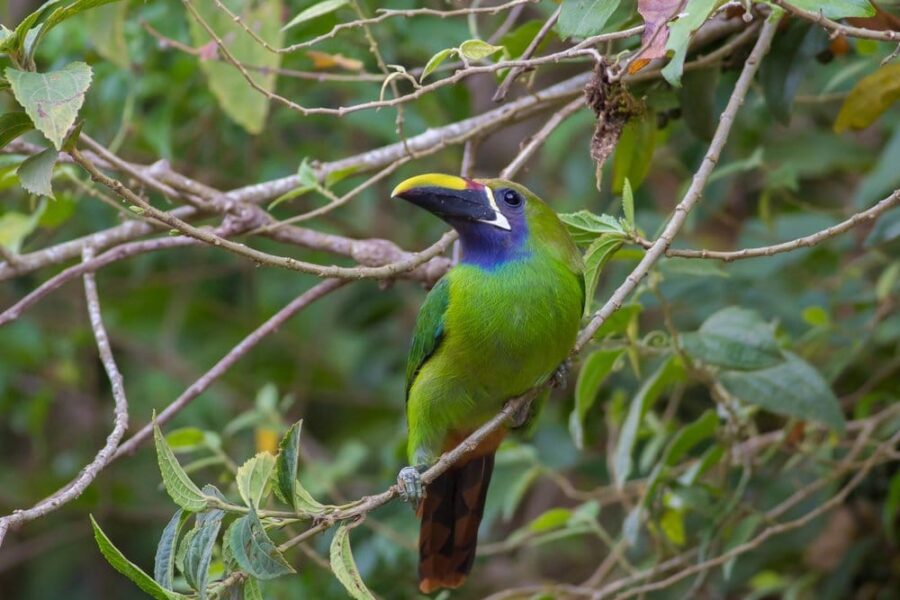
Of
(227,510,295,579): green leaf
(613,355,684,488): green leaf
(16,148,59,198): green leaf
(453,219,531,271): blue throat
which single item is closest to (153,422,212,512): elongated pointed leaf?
(227,510,295,579): green leaf

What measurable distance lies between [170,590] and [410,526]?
2.03 metres

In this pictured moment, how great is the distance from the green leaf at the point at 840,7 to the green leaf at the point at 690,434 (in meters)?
1.07

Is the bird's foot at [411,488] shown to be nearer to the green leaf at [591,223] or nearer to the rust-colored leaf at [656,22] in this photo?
the green leaf at [591,223]

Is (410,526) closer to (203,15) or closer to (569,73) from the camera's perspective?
(203,15)

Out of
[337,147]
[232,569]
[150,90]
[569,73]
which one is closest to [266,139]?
[337,147]

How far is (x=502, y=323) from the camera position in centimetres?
251

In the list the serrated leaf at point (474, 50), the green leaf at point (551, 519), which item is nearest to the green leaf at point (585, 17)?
the serrated leaf at point (474, 50)

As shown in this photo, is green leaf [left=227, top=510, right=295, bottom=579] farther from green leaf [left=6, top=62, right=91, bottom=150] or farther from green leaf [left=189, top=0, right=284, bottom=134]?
green leaf [left=189, top=0, right=284, bottom=134]

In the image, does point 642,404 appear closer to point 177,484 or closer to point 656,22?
point 656,22

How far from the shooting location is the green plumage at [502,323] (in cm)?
250

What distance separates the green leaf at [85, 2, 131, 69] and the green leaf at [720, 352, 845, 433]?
75.0 inches

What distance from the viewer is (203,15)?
10.7 ft

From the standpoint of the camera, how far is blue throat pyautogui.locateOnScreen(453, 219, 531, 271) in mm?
2562

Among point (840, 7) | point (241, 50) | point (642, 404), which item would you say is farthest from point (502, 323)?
point (241, 50)
